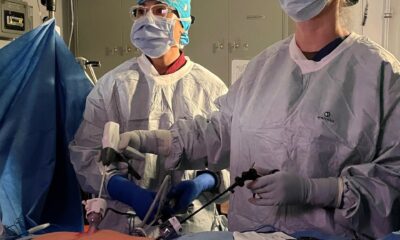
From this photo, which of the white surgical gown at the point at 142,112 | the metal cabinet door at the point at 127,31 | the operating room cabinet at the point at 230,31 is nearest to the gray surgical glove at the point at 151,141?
the white surgical gown at the point at 142,112

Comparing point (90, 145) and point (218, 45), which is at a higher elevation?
point (218, 45)

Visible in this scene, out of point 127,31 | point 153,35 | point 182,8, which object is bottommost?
point 153,35

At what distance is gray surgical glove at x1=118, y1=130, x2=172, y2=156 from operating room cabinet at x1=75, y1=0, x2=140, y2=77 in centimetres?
231

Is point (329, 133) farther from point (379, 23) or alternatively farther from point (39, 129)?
point (379, 23)

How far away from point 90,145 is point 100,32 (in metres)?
2.40

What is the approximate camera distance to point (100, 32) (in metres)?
3.79

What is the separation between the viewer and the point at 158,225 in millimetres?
1229

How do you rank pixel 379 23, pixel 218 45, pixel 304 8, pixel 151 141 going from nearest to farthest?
pixel 304 8
pixel 151 141
pixel 379 23
pixel 218 45

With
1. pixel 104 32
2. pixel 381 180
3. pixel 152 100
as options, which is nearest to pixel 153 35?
pixel 152 100

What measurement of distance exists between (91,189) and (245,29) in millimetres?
2062

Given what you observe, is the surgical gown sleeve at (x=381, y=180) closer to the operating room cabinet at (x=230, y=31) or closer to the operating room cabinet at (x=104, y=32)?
the operating room cabinet at (x=230, y=31)

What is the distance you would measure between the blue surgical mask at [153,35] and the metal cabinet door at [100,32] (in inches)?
81.5

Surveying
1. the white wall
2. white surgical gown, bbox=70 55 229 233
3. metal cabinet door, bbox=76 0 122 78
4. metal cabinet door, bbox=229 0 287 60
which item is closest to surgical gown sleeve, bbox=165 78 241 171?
white surgical gown, bbox=70 55 229 233

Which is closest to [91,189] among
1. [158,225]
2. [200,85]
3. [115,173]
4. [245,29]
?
[115,173]
